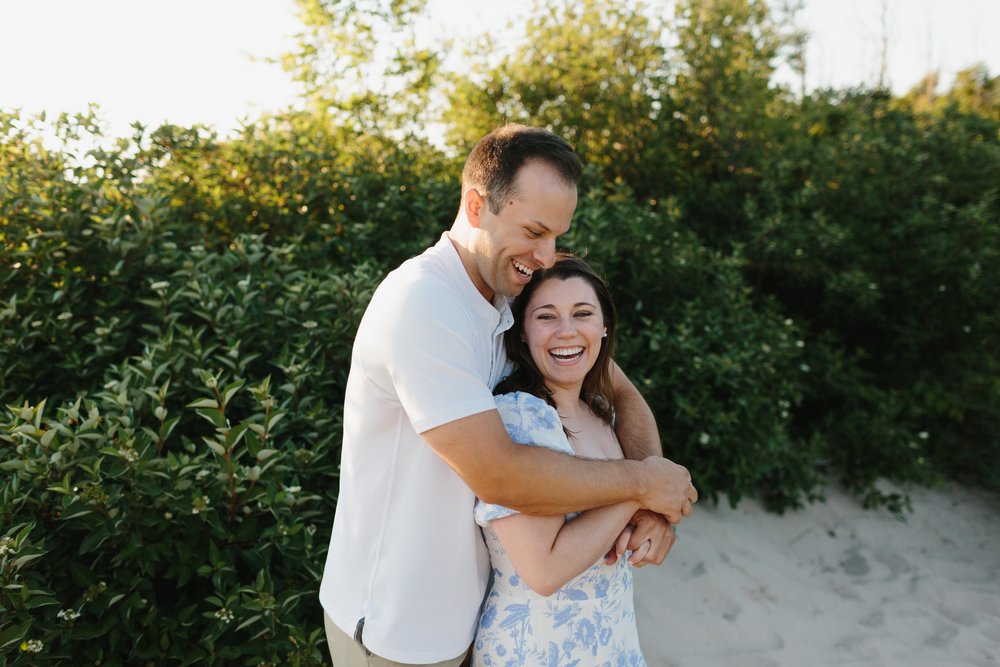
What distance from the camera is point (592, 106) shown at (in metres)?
7.03

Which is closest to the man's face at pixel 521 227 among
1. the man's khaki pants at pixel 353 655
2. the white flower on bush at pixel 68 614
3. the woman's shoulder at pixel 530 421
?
the woman's shoulder at pixel 530 421

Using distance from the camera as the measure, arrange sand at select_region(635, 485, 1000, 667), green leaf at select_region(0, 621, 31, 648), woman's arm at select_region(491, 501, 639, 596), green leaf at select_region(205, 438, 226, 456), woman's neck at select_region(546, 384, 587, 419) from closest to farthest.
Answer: woman's arm at select_region(491, 501, 639, 596)
green leaf at select_region(0, 621, 31, 648)
woman's neck at select_region(546, 384, 587, 419)
green leaf at select_region(205, 438, 226, 456)
sand at select_region(635, 485, 1000, 667)

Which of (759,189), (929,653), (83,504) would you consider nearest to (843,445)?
(929,653)

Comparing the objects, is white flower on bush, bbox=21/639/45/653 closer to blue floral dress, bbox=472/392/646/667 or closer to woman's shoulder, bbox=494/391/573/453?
blue floral dress, bbox=472/392/646/667

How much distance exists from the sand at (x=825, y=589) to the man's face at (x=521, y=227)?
2507mm

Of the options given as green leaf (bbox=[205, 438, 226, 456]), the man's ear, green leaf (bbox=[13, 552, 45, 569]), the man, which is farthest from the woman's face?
green leaf (bbox=[13, 552, 45, 569])

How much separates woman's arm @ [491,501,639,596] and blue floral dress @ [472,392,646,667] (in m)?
0.13

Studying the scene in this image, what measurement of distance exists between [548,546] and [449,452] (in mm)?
381

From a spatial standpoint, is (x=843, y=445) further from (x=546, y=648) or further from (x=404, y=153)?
(x=546, y=648)

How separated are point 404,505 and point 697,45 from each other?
20.2 ft

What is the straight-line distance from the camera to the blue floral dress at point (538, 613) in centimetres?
207

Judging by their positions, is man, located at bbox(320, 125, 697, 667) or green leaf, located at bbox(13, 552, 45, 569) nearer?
man, located at bbox(320, 125, 697, 667)

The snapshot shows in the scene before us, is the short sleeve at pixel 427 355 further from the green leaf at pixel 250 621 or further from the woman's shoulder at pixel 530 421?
the green leaf at pixel 250 621

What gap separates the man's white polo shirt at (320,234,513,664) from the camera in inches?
70.8
